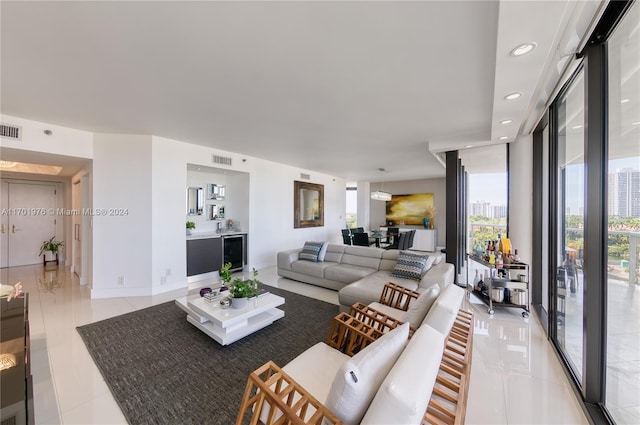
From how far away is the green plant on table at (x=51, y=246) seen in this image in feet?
19.9

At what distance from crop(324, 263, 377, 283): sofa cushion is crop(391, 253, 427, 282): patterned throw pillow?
509 millimetres

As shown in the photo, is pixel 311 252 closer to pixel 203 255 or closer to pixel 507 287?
pixel 203 255

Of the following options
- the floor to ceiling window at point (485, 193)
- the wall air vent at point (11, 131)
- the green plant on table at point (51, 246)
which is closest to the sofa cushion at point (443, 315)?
the floor to ceiling window at point (485, 193)

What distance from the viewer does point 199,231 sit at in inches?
213

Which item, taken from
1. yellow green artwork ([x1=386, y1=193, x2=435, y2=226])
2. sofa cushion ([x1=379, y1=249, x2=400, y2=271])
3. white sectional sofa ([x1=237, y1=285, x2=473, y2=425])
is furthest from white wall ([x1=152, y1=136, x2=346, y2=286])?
white sectional sofa ([x1=237, y1=285, x2=473, y2=425])

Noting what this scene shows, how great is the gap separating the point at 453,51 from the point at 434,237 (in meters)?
7.66

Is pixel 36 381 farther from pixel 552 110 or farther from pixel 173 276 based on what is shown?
pixel 552 110

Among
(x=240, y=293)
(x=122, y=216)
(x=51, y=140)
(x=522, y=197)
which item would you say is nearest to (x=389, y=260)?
(x=522, y=197)

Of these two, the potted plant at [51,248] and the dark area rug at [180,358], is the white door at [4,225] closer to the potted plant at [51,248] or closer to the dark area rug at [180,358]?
the potted plant at [51,248]

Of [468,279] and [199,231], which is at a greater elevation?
[199,231]

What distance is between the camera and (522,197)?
372 cm

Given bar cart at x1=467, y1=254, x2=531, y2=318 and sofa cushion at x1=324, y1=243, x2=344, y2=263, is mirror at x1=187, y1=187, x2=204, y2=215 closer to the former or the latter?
sofa cushion at x1=324, y1=243, x2=344, y2=263

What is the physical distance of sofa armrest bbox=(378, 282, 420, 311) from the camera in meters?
2.78

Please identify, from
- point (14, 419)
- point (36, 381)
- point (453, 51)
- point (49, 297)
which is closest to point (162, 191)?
point (49, 297)
